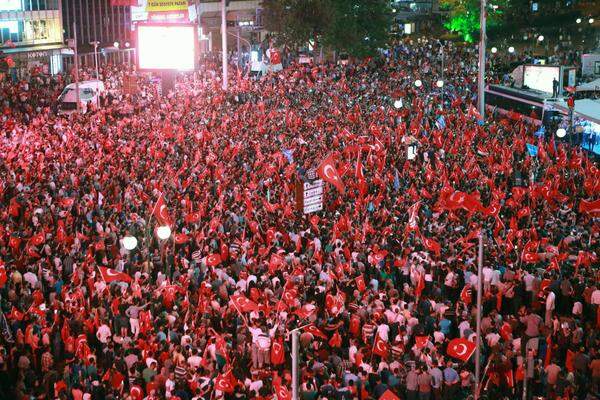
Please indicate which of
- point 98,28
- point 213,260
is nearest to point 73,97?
point 213,260

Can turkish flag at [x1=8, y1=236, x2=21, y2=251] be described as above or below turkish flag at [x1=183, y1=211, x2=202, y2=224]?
below

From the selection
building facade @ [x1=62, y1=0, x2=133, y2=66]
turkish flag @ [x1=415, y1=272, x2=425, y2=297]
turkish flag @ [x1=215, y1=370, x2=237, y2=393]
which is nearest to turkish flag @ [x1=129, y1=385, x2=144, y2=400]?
turkish flag @ [x1=215, y1=370, x2=237, y2=393]

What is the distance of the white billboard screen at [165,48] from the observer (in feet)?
119

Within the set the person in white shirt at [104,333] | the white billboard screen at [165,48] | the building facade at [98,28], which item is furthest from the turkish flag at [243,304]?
the building facade at [98,28]

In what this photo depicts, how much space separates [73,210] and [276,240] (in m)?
5.20

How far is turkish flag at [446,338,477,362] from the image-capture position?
10.8m

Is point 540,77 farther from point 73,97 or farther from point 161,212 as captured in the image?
point 161,212

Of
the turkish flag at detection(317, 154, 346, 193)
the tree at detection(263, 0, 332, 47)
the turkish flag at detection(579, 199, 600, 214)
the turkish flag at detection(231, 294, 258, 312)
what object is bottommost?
the turkish flag at detection(231, 294, 258, 312)

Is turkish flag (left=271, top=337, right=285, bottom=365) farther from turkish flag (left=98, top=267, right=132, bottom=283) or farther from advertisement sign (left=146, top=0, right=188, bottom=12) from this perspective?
advertisement sign (left=146, top=0, right=188, bottom=12)

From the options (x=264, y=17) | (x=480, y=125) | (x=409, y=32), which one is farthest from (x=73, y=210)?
(x=409, y=32)

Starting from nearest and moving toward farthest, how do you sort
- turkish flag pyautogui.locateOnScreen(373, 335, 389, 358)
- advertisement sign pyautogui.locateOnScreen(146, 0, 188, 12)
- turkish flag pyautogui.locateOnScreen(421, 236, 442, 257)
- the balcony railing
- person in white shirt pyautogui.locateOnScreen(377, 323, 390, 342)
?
turkish flag pyautogui.locateOnScreen(373, 335, 389, 358) → person in white shirt pyautogui.locateOnScreen(377, 323, 390, 342) → turkish flag pyautogui.locateOnScreen(421, 236, 442, 257) → advertisement sign pyautogui.locateOnScreen(146, 0, 188, 12) → the balcony railing

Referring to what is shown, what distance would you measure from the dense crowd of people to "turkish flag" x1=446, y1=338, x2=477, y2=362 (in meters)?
0.07

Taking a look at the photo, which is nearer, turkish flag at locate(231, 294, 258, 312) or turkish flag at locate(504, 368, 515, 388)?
turkish flag at locate(504, 368, 515, 388)

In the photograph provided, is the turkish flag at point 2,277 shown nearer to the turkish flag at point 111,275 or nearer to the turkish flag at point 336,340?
the turkish flag at point 111,275
